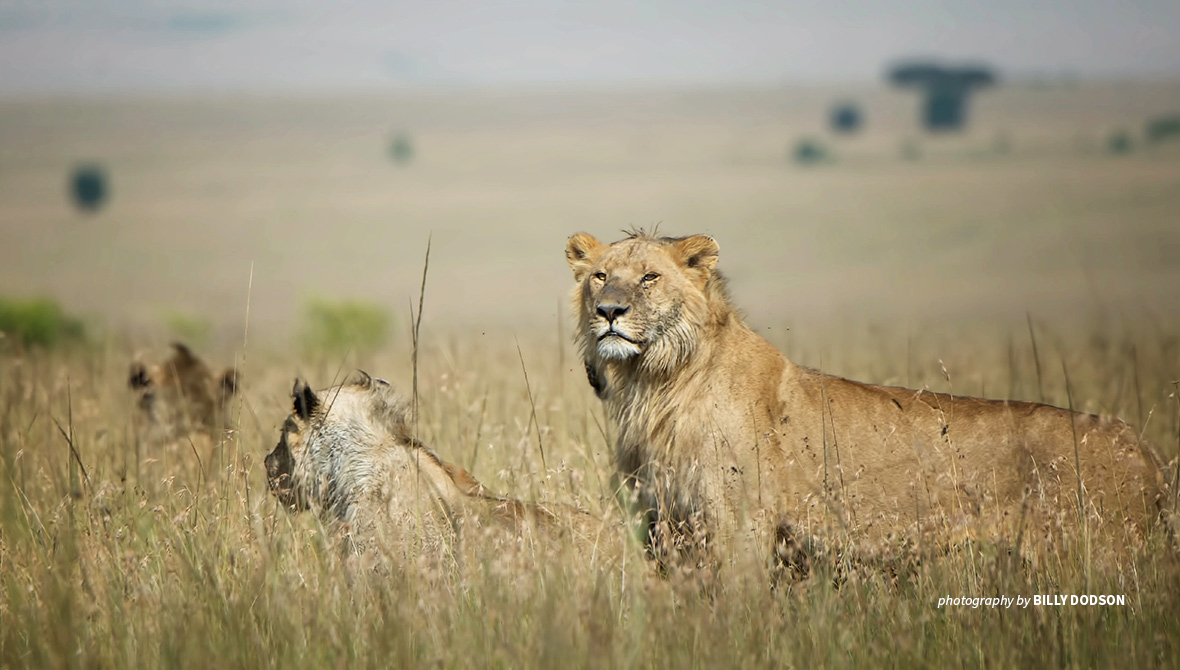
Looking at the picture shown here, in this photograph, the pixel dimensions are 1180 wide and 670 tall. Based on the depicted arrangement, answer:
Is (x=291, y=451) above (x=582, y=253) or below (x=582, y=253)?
below

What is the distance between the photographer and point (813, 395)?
6.29 metres

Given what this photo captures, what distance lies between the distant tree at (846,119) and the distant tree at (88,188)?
8284cm

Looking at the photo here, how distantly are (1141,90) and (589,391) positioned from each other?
138 meters

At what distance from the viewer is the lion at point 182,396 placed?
26.5 ft

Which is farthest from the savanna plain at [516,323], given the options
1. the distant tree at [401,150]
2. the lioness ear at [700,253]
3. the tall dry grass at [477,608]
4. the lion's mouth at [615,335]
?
the distant tree at [401,150]

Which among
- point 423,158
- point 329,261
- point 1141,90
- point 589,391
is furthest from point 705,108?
point 589,391

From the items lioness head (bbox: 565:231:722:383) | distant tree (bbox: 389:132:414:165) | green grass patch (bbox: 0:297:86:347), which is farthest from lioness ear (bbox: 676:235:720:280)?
distant tree (bbox: 389:132:414:165)

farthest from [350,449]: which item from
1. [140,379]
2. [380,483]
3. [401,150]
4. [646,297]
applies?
[401,150]

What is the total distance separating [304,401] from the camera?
5852 millimetres

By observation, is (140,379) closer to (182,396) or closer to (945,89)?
(182,396)

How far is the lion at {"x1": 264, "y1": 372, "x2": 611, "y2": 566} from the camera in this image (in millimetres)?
5570

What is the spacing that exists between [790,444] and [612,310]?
46.0 inches

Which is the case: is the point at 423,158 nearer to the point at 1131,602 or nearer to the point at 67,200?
the point at 67,200

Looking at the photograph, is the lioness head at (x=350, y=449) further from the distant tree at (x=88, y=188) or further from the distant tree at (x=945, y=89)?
the distant tree at (x=945, y=89)
